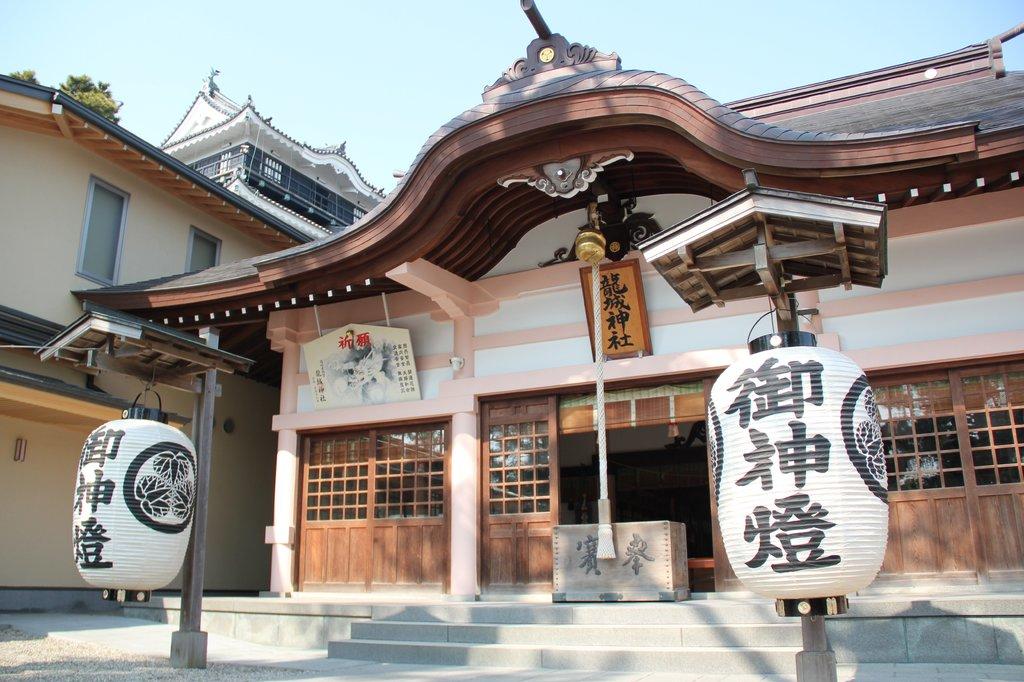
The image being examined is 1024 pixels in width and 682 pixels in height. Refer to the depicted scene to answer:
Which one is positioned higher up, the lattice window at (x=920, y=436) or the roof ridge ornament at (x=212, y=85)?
the roof ridge ornament at (x=212, y=85)

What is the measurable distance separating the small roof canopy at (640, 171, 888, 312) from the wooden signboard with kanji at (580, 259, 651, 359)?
3242 millimetres

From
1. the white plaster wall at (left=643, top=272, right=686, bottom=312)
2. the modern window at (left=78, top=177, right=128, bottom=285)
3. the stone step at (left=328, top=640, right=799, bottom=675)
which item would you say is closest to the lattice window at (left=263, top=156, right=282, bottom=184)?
the modern window at (left=78, top=177, right=128, bottom=285)

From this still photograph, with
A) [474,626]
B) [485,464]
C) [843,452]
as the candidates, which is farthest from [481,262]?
[843,452]

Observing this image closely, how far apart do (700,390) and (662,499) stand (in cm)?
571

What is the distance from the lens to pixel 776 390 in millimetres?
4273

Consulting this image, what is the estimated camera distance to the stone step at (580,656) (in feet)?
18.4

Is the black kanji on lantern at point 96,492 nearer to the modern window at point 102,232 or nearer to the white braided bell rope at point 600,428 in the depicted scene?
the white braided bell rope at point 600,428

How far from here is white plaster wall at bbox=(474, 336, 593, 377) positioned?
29.6 ft

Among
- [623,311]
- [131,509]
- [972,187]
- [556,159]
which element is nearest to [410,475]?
[623,311]

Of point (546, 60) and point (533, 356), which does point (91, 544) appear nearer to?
point (533, 356)

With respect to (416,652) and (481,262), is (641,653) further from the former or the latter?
(481,262)

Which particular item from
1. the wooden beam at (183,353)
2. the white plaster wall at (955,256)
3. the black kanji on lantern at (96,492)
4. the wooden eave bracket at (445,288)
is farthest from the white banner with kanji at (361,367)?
the white plaster wall at (955,256)

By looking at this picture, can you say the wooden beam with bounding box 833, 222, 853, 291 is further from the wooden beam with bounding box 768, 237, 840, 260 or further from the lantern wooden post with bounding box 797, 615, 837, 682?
the lantern wooden post with bounding box 797, 615, 837, 682

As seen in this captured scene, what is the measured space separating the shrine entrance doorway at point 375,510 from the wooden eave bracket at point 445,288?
56.2 inches
